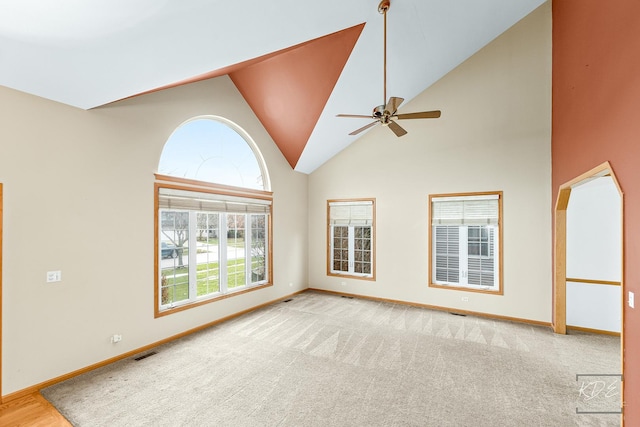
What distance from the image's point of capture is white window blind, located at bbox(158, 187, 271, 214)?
397 cm

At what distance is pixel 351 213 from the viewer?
6434 millimetres

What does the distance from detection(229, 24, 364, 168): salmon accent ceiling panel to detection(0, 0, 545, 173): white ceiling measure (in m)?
0.19

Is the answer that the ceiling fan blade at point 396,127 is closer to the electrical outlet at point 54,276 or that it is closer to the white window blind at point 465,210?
the white window blind at point 465,210

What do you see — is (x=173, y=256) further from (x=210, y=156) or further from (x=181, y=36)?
(x=181, y=36)

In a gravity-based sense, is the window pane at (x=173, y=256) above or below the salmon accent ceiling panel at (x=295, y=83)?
below

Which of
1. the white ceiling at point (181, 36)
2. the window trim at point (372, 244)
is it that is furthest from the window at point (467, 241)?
the white ceiling at point (181, 36)

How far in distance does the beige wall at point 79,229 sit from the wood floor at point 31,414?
163 mm

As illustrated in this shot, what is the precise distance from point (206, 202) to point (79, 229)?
1.63 metres

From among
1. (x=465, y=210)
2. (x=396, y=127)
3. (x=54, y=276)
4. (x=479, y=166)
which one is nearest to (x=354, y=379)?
(x=396, y=127)

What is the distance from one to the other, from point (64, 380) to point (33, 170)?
7.21ft

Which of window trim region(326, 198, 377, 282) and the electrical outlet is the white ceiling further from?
window trim region(326, 198, 377, 282)

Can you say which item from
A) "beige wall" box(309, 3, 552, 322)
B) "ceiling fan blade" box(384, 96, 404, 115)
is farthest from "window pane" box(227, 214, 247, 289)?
"ceiling fan blade" box(384, 96, 404, 115)

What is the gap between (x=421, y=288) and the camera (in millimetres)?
5551

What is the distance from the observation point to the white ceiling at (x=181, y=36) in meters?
2.03
